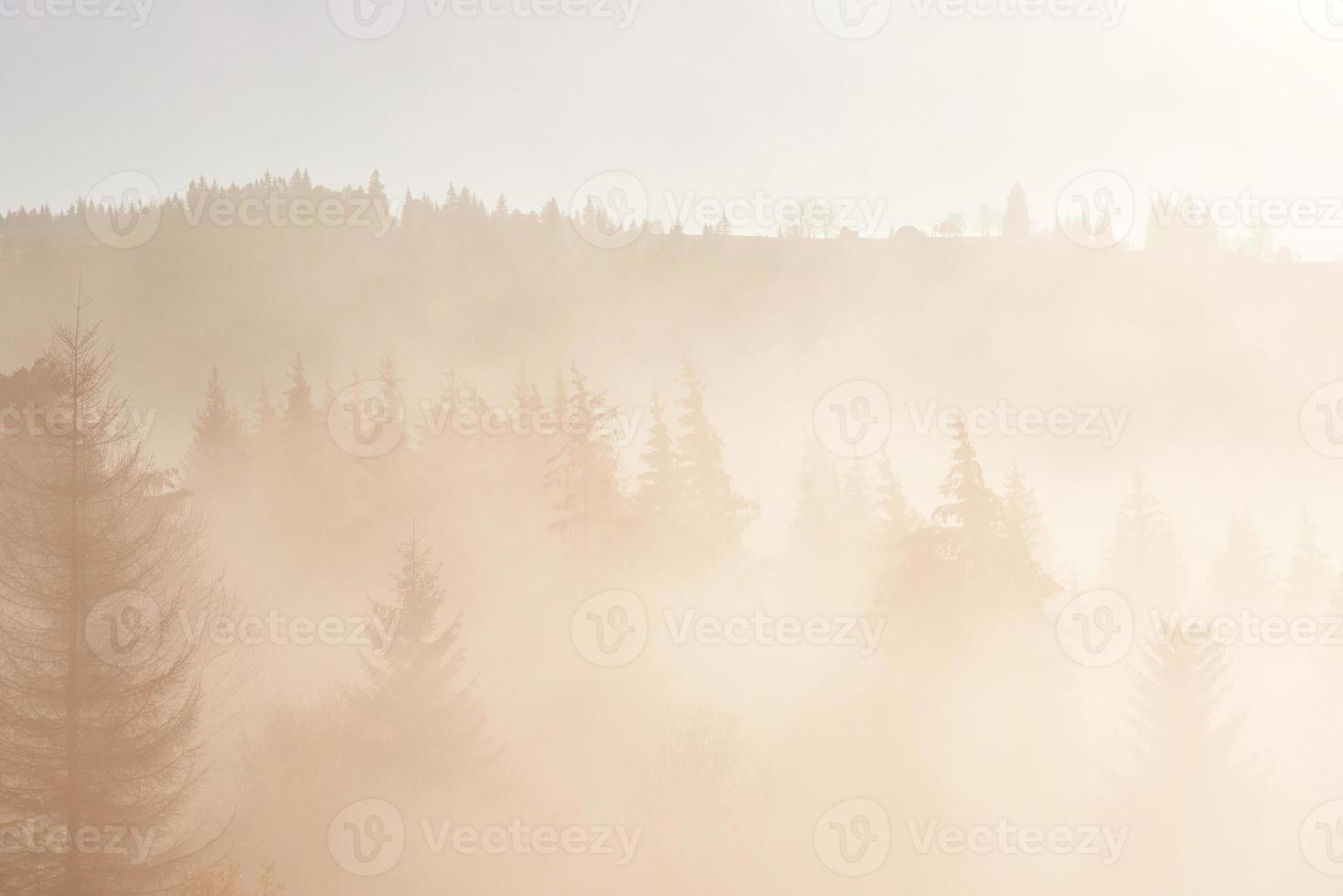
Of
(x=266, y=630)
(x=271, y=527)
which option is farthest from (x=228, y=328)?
(x=266, y=630)

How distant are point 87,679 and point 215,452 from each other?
123ft

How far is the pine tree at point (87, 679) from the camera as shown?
14719mm

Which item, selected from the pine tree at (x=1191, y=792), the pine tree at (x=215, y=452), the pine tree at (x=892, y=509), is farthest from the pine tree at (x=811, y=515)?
the pine tree at (x=215, y=452)

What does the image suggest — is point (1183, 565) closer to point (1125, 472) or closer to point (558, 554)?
point (558, 554)

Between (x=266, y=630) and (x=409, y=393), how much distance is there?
397ft

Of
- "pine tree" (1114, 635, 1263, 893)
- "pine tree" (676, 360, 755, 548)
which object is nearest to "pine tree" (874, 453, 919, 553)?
"pine tree" (676, 360, 755, 548)

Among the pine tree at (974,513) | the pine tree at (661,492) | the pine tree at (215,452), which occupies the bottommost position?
the pine tree at (974,513)

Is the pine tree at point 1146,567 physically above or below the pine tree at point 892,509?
below

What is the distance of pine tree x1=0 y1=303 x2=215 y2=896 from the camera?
14.7 m

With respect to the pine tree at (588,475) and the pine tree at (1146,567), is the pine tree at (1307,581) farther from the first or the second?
the pine tree at (588,475)

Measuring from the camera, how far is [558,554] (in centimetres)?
4131

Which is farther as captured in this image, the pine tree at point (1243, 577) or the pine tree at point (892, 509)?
the pine tree at point (1243, 577)

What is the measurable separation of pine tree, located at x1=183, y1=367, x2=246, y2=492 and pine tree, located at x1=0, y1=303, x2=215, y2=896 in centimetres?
3385

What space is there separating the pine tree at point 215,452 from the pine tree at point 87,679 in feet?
111
